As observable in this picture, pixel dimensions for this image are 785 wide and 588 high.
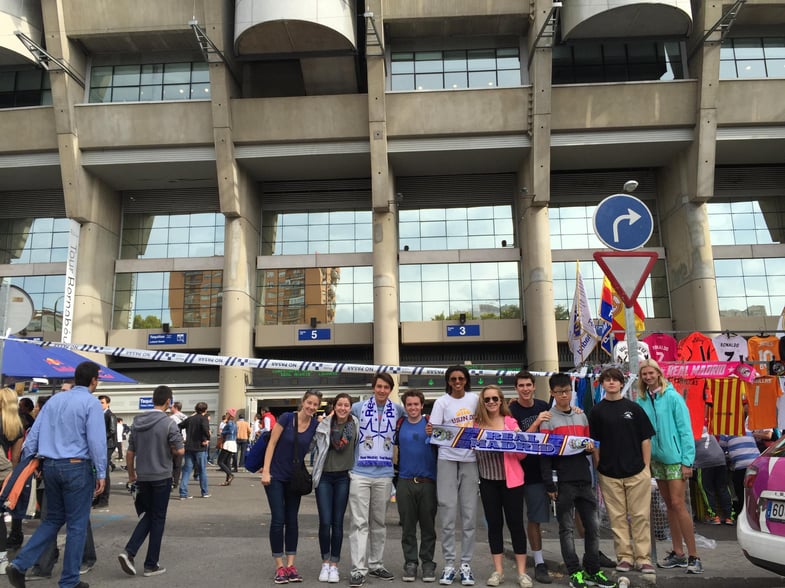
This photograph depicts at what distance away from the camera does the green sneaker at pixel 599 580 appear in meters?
5.29

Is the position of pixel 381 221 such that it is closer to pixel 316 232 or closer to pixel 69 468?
pixel 316 232

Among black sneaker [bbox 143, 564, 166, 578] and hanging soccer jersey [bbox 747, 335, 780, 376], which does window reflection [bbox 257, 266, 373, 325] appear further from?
black sneaker [bbox 143, 564, 166, 578]

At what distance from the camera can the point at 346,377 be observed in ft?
83.9

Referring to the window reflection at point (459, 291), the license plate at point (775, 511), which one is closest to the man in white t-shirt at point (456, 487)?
the license plate at point (775, 511)

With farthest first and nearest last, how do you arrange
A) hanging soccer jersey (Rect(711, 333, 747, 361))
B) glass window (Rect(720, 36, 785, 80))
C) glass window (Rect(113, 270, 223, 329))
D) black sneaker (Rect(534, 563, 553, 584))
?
glass window (Rect(113, 270, 223, 329)) < glass window (Rect(720, 36, 785, 80)) < hanging soccer jersey (Rect(711, 333, 747, 361)) < black sneaker (Rect(534, 563, 553, 584))

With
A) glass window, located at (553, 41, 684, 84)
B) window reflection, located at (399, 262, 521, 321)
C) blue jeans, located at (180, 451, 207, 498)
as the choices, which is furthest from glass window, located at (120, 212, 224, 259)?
glass window, located at (553, 41, 684, 84)

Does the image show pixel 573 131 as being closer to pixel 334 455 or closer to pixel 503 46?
pixel 503 46

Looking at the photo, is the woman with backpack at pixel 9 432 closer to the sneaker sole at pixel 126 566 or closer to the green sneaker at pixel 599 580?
the sneaker sole at pixel 126 566

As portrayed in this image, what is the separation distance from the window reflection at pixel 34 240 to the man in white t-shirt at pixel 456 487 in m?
26.1

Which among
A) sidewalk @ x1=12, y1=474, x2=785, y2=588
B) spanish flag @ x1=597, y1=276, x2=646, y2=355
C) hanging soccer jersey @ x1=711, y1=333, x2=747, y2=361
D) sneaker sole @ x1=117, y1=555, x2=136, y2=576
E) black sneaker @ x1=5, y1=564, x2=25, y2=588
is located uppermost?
spanish flag @ x1=597, y1=276, x2=646, y2=355

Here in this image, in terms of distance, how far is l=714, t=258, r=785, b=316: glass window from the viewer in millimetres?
25391

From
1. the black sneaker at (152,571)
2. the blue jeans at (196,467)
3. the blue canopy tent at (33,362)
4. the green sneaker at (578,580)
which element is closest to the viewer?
the green sneaker at (578,580)

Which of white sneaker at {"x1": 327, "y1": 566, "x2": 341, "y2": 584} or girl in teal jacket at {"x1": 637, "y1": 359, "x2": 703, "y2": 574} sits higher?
girl in teal jacket at {"x1": 637, "y1": 359, "x2": 703, "y2": 574}

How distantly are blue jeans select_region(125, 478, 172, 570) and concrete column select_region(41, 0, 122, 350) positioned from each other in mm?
20597
